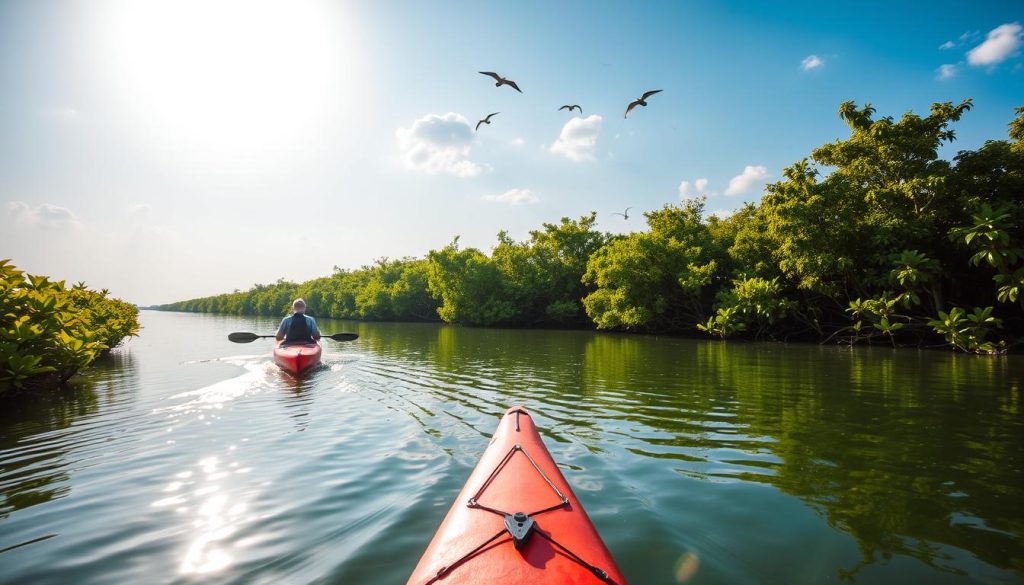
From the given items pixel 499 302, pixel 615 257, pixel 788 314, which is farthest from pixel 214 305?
pixel 788 314

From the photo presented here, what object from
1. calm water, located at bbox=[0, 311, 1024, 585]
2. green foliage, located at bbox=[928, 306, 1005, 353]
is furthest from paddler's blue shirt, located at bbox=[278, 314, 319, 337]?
green foliage, located at bbox=[928, 306, 1005, 353]

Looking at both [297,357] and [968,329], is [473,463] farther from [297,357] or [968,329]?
[968,329]

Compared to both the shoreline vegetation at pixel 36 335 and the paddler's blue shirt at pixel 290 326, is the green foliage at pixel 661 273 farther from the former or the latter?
the shoreline vegetation at pixel 36 335

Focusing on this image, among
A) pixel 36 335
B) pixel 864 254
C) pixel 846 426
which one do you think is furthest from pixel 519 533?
pixel 864 254

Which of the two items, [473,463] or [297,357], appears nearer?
[473,463]

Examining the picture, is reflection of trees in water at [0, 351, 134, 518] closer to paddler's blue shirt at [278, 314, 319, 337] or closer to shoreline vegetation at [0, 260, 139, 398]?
shoreline vegetation at [0, 260, 139, 398]

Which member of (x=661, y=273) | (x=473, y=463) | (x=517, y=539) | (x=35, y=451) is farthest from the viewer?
(x=661, y=273)

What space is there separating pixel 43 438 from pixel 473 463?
6788mm

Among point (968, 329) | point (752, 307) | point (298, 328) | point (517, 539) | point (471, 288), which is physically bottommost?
point (517, 539)

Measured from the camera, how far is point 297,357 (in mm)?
12266

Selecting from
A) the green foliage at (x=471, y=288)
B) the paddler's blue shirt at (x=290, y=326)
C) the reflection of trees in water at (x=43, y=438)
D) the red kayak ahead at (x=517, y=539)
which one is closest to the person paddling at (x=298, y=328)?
the paddler's blue shirt at (x=290, y=326)

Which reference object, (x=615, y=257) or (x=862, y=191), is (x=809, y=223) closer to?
(x=862, y=191)

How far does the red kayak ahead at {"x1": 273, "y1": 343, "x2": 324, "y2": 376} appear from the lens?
12328mm

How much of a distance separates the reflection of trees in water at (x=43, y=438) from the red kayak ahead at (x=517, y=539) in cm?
467
